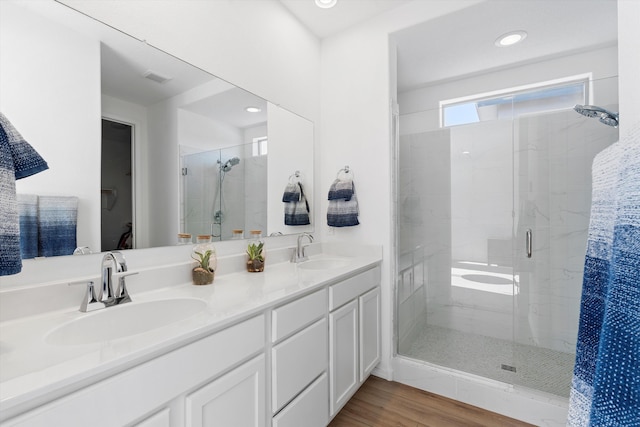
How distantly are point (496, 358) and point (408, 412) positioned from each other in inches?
33.1

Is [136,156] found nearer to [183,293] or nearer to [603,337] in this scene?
[183,293]

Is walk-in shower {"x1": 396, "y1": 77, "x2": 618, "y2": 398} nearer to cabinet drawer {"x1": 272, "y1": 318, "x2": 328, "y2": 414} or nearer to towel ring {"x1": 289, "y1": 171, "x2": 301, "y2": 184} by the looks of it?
towel ring {"x1": 289, "y1": 171, "x2": 301, "y2": 184}

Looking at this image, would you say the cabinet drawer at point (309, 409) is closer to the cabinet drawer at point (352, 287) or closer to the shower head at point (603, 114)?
the cabinet drawer at point (352, 287)

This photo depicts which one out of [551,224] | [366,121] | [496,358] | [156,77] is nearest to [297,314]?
[156,77]

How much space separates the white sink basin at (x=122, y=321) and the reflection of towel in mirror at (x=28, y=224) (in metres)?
0.30

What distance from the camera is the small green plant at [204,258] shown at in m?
1.40

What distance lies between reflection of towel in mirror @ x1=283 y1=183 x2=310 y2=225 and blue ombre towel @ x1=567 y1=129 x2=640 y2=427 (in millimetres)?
1773

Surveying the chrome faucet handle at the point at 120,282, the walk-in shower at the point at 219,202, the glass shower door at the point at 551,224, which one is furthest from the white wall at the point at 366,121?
the chrome faucet handle at the point at 120,282

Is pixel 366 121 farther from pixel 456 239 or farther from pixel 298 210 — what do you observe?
pixel 456 239

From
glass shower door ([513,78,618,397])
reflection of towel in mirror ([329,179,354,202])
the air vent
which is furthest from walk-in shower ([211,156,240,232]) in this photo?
glass shower door ([513,78,618,397])

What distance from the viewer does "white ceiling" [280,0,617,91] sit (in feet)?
6.40

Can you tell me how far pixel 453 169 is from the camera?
249cm

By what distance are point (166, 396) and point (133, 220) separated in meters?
0.81

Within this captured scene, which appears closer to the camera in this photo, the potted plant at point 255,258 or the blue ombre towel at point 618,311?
the blue ombre towel at point 618,311
